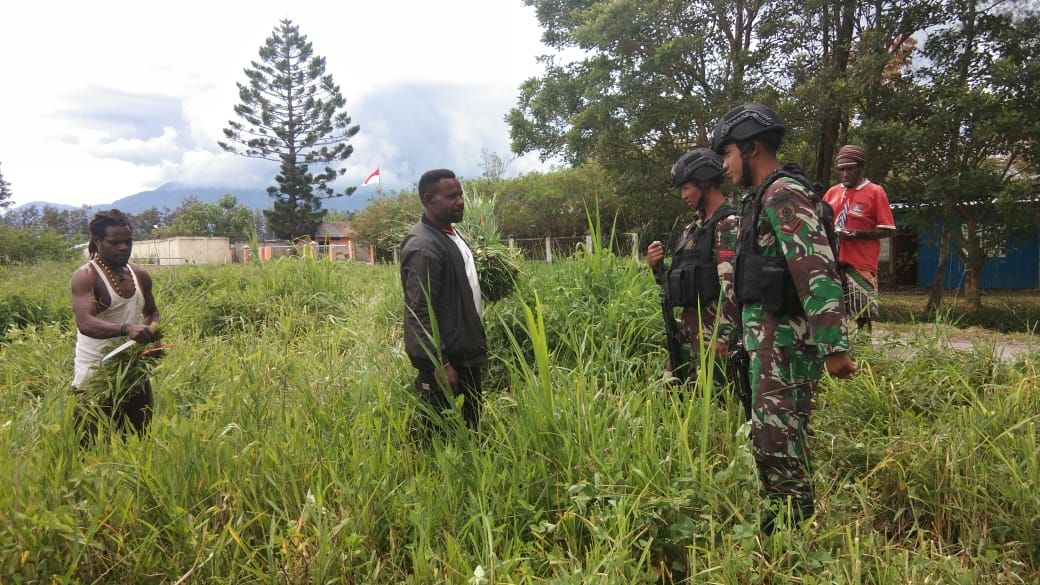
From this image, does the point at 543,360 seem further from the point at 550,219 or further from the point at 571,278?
the point at 550,219

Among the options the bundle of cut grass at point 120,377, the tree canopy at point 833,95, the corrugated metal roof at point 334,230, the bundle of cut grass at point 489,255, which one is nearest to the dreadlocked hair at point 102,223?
the bundle of cut grass at point 120,377

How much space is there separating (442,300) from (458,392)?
48 cm

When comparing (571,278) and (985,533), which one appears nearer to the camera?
(985,533)

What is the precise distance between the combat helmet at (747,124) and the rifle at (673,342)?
42.5 inches

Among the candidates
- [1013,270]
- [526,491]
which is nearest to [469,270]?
[526,491]

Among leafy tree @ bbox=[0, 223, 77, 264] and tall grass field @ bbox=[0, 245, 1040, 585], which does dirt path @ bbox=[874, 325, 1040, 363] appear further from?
leafy tree @ bbox=[0, 223, 77, 264]

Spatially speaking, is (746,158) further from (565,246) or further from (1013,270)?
(1013,270)

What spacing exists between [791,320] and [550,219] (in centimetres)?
1764

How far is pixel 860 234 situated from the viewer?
146 inches

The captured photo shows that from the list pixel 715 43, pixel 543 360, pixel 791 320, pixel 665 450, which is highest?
pixel 715 43

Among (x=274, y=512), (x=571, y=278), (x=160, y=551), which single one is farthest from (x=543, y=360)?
(x=571, y=278)

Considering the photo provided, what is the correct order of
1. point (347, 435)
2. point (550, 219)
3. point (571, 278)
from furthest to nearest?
1. point (550, 219)
2. point (571, 278)
3. point (347, 435)

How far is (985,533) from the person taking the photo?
6.71 feet

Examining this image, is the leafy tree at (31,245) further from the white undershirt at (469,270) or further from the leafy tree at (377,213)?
the white undershirt at (469,270)
